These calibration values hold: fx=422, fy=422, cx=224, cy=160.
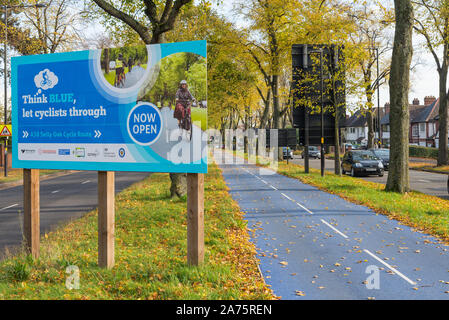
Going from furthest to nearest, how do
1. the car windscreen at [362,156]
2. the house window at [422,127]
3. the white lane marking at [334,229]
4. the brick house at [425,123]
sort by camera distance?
the house window at [422,127]
the brick house at [425,123]
the car windscreen at [362,156]
the white lane marking at [334,229]

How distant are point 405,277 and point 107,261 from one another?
15.8ft

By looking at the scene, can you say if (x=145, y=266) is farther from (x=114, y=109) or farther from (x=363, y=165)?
(x=363, y=165)

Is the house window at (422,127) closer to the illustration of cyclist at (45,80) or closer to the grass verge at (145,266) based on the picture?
the grass verge at (145,266)

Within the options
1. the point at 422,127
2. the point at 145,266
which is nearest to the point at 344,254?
the point at 145,266

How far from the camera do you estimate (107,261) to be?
7.07m

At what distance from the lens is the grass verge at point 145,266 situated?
5.88m

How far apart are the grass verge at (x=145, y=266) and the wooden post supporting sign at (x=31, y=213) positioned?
21 centimetres

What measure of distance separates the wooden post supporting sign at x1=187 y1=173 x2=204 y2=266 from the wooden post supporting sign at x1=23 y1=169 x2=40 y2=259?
3.16 m

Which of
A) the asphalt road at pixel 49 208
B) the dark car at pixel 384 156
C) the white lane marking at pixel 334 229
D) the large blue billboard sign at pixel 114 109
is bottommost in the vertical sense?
the asphalt road at pixel 49 208

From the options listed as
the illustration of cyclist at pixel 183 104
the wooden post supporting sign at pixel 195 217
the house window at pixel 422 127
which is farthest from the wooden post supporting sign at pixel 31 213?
the house window at pixel 422 127
